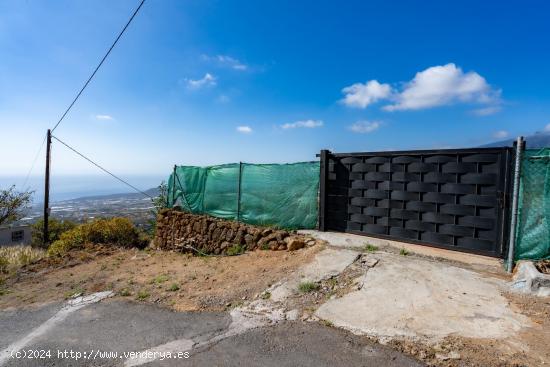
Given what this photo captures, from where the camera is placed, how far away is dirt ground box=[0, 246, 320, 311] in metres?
4.63

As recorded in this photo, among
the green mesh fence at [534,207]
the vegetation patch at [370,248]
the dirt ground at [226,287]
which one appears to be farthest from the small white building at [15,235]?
the green mesh fence at [534,207]

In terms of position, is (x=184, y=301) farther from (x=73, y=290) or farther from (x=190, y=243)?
(x=190, y=243)

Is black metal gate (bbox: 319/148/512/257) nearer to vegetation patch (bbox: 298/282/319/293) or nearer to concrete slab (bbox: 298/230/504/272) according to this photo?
concrete slab (bbox: 298/230/504/272)

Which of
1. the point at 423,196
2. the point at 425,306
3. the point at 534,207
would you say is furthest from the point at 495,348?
the point at 423,196

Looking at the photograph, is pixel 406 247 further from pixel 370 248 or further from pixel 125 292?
pixel 125 292

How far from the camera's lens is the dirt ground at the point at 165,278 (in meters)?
4.63

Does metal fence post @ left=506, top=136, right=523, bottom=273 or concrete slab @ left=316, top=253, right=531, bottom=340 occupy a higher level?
metal fence post @ left=506, top=136, right=523, bottom=273

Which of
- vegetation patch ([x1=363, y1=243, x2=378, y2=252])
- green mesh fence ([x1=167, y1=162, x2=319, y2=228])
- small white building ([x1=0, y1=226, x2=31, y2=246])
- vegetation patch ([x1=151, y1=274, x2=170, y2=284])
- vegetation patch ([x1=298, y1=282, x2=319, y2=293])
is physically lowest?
small white building ([x1=0, y1=226, x2=31, y2=246])

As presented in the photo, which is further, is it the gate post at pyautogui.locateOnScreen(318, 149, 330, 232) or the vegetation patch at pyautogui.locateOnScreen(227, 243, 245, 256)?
the vegetation patch at pyautogui.locateOnScreen(227, 243, 245, 256)

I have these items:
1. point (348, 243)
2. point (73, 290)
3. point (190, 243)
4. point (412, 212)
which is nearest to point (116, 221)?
point (190, 243)

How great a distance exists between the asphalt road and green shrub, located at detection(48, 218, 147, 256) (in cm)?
656

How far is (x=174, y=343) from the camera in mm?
3238

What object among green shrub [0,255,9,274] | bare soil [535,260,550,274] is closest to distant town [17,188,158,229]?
green shrub [0,255,9,274]

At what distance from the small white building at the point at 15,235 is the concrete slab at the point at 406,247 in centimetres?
2268
